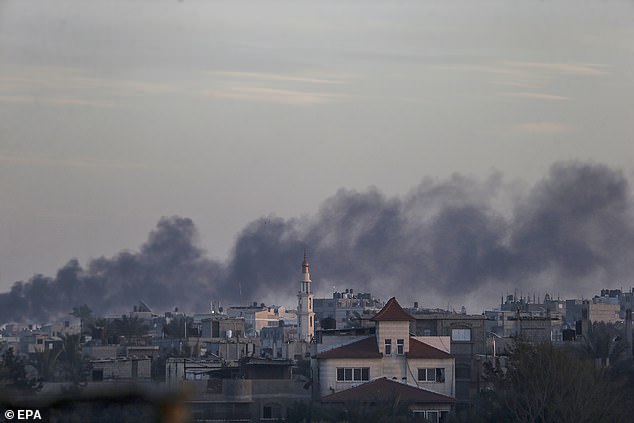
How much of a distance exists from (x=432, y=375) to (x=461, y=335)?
8.48 metres

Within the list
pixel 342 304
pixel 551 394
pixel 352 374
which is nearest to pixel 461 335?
pixel 352 374

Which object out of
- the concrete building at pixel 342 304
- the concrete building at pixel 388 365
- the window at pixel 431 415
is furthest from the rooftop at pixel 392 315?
the concrete building at pixel 342 304

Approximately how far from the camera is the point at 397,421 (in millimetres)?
42688

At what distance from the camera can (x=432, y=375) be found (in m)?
49.4

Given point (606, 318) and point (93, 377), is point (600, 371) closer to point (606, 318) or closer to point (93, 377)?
point (93, 377)

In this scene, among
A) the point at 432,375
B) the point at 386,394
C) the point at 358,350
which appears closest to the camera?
the point at 386,394

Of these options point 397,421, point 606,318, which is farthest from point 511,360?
point 606,318

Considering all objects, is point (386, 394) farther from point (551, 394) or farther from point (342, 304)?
point (342, 304)

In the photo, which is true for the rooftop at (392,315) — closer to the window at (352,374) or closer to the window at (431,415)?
the window at (352,374)

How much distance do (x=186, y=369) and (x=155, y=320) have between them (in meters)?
93.4

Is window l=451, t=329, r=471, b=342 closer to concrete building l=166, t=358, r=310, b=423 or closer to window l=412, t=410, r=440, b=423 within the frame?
concrete building l=166, t=358, r=310, b=423

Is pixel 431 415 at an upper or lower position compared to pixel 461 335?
lower

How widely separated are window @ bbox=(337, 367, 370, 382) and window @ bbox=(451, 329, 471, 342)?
8769 mm

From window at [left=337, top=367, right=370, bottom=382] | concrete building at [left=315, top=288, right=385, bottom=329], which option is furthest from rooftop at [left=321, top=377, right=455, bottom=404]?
concrete building at [left=315, top=288, right=385, bottom=329]
